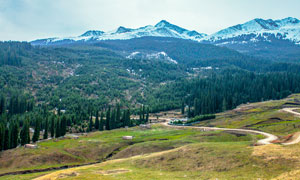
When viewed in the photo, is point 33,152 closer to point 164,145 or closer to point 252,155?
point 164,145

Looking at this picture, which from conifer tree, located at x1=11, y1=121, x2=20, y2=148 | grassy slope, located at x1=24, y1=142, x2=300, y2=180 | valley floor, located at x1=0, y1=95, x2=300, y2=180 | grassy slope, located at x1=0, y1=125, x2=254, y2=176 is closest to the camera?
grassy slope, located at x1=24, y1=142, x2=300, y2=180

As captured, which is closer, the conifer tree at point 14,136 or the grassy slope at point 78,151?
the grassy slope at point 78,151

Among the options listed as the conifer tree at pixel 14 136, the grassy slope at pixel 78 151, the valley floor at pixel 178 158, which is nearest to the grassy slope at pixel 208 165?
the valley floor at pixel 178 158

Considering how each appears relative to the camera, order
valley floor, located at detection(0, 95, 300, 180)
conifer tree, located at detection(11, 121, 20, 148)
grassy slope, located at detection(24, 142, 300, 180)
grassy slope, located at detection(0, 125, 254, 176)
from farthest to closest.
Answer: conifer tree, located at detection(11, 121, 20, 148) < grassy slope, located at detection(0, 125, 254, 176) < valley floor, located at detection(0, 95, 300, 180) < grassy slope, located at detection(24, 142, 300, 180)

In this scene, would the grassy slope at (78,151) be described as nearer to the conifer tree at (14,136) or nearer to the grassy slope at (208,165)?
the conifer tree at (14,136)

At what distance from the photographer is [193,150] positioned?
72750mm

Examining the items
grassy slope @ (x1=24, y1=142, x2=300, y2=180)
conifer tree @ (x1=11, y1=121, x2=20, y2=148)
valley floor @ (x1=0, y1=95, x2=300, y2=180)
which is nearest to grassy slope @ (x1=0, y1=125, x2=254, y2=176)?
valley floor @ (x1=0, y1=95, x2=300, y2=180)

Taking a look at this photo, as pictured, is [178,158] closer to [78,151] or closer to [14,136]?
[78,151]

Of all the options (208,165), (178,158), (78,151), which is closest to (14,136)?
(78,151)

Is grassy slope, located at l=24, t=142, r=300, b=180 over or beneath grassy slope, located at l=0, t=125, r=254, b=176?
over

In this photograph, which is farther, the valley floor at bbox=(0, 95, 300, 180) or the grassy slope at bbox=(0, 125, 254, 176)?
the grassy slope at bbox=(0, 125, 254, 176)

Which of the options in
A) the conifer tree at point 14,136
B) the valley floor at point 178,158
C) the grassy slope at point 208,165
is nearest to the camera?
the grassy slope at point 208,165

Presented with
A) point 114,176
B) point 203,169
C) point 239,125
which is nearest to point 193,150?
point 203,169

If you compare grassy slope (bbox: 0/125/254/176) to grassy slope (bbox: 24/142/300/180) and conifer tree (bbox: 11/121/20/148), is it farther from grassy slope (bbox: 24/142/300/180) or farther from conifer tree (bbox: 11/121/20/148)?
grassy slope (bbox: 24/142/300/180)
